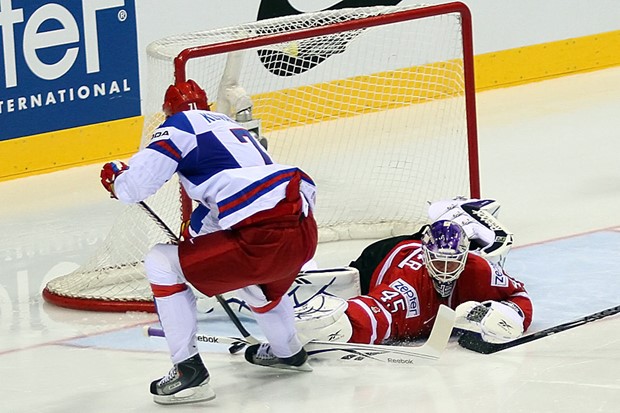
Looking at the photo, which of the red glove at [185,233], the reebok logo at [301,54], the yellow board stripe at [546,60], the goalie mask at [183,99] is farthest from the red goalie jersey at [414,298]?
the yellow board stripe at [546,60]

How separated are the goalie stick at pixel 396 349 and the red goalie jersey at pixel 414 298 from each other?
8 cm

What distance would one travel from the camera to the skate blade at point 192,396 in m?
4.25

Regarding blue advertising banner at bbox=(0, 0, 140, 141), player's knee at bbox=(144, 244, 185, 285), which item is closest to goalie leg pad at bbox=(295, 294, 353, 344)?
player's knee at bbox=(144, 244, 185, 285)

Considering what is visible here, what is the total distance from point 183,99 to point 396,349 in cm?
102

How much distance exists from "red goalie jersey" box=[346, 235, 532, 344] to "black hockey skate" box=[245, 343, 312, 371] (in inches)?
8.6

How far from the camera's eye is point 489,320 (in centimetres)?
463

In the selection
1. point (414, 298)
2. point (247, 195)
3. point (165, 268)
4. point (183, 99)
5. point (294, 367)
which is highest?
point (183, 99)

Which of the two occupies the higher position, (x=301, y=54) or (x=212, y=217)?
(x=212, y=217)

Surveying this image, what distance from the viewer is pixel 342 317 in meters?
4.61

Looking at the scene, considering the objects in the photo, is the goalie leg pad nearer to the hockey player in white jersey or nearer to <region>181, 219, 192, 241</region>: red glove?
the hockey player in white jersey

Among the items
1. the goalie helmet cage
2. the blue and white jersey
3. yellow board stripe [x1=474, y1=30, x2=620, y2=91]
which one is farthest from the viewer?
yellow board stripe [x1=474, y1=30, x2=620, y2=91]

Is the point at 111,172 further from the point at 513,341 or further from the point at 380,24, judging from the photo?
the point at 380,24

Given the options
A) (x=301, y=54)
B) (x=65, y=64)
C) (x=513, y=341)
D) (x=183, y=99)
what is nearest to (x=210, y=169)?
(x=183, y=99)

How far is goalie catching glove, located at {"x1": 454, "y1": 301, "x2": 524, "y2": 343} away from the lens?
4637mm
